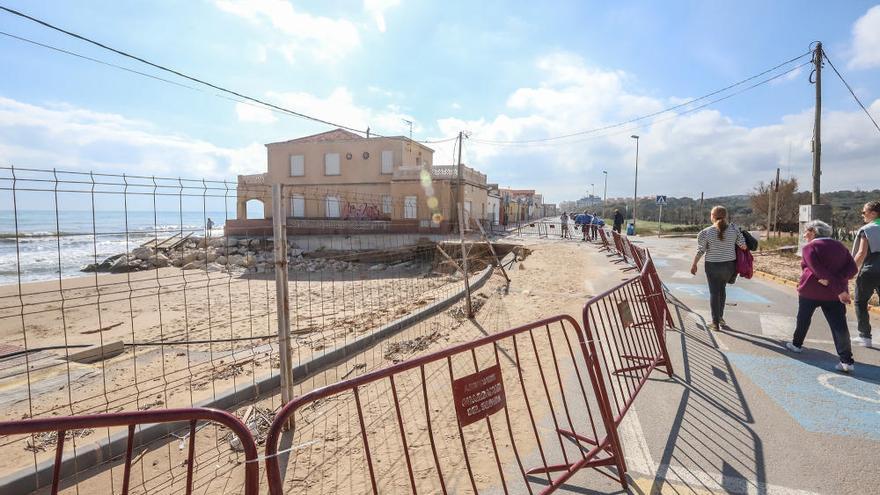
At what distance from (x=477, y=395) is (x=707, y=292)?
8924 millimetres

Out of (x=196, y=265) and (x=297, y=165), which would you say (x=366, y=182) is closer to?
(x=297, y=165)

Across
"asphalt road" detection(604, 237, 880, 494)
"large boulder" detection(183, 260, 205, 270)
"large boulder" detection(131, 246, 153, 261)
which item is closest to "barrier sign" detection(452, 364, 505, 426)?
"asphalt road" detection(604, 237, 880, 494)

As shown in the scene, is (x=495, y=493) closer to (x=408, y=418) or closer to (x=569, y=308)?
(x=408, y=418)

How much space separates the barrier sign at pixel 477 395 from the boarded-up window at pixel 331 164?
35.3 meters

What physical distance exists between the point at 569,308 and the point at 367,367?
419cm

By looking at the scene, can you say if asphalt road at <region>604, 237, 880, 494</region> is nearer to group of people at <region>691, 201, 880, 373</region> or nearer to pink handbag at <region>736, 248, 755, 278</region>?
group of people at <region>691, 201, 880, 373</region>

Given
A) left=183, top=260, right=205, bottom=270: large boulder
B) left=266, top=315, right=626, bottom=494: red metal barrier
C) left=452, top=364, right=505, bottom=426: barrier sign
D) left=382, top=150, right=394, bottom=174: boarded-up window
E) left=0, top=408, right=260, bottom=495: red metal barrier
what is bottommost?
left=183, top=260, right=205, bottom=270: large boulder

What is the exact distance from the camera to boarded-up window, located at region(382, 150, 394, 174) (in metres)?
34.3

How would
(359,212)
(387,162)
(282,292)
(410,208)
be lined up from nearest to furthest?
(282,292)
(410,208)
(359,212)
(387,162)

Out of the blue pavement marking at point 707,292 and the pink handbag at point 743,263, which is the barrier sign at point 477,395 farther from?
the blue pavement marking at point 707,292

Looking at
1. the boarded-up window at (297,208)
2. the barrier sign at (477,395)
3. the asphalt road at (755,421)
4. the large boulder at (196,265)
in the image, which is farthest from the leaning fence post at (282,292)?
the boarded-up window at (297,208)

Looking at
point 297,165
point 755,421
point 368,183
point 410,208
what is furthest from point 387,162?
point 755,421

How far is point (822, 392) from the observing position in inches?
167

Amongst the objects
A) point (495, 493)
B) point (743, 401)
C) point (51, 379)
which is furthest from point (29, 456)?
point (743, 401)
